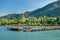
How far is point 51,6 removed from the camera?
93.3 feet

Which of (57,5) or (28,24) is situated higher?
(57,5)

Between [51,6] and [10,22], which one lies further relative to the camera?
[51,6]

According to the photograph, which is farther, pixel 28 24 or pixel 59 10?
pixel 59 10

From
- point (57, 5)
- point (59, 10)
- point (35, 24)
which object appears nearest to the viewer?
point (35, 24)

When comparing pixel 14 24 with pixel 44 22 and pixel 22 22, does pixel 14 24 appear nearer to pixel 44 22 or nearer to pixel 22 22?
pixel 22 22

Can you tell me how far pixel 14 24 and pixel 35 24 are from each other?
161 cm

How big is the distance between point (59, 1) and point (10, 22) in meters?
A: 17.5

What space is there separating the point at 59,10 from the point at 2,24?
12891 millimetres

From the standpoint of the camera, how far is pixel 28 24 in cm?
1337

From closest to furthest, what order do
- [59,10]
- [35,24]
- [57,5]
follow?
[35,24]
[59,10]
[57,5]

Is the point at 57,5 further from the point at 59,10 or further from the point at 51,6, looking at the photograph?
the point at 59,10

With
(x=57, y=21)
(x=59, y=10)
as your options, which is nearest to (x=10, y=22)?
(x=57, y=21)

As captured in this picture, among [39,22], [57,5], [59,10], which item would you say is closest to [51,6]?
[57,5]

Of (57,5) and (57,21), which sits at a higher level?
(57,5)
